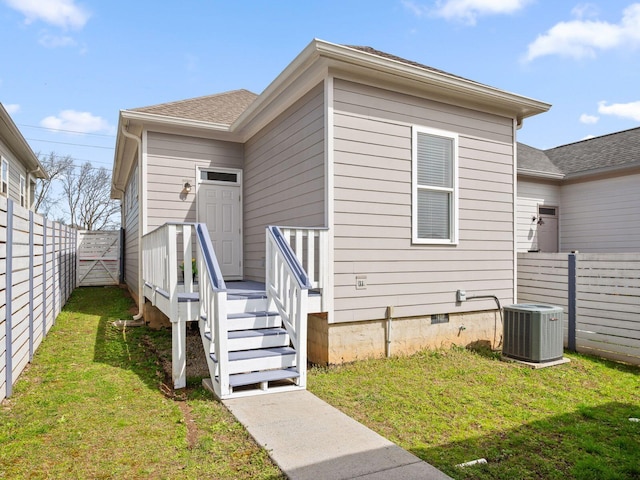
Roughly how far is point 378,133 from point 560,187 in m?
7.57

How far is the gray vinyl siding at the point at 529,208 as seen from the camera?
392 inches

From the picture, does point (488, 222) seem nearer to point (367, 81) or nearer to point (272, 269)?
point (367, 81)

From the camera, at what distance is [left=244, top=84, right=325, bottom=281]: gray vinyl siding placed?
5402 mm

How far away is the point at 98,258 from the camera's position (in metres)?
14.2

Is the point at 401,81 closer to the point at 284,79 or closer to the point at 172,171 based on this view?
the point at 284,79

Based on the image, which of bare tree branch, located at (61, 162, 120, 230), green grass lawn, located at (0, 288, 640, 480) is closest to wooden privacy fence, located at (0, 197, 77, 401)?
green grass lawn, located at (0, 288, 640, 480)

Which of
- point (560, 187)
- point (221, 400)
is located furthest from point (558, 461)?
point (560, 187)

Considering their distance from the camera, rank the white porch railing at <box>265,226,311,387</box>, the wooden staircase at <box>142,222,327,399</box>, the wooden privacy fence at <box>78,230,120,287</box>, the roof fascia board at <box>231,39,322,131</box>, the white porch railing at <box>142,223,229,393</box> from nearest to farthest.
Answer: the white porch railing at <box>142,223,229,393</box>
the wooden staircase at <box>142,222,327,399</box>
the white porch railing at <box>265,226,311,387</box>
the roof fascia board at <box>231,39,322,131</box>
the wooden privacy fence at <box>78,230,120,287</box>

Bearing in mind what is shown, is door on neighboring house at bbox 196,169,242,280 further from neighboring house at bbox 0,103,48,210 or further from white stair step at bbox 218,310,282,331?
neighboring house at bbox 0,103,48,210

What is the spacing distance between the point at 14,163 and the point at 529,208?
13695 millimetres

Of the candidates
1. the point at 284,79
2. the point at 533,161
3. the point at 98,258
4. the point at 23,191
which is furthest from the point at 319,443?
the point at 23,191

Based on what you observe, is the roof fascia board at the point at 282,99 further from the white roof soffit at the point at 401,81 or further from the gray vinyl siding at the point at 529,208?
the gray vinyl siding at the point at 529,208

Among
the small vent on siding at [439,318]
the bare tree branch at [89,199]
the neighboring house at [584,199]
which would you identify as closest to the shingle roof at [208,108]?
the small vent on siding at [439,318]

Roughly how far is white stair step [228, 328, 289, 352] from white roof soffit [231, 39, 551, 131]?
3.17m
